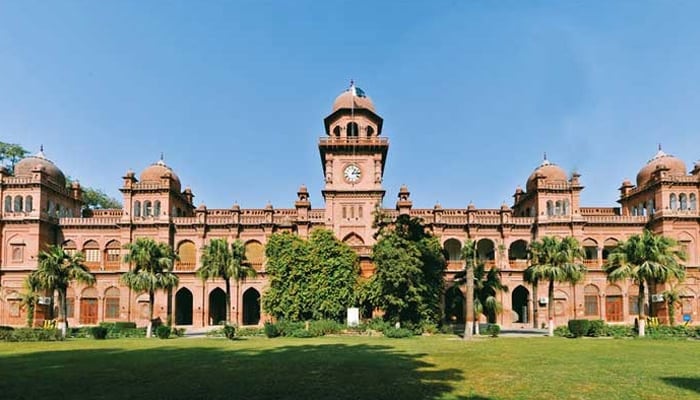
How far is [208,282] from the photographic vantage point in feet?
177

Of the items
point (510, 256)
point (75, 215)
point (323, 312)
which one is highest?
point (75, 215)

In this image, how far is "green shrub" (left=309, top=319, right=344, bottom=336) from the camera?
38.8 metres

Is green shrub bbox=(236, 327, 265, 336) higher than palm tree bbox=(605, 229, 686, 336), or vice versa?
palm tree bbox=(605, 229, 686, 336)

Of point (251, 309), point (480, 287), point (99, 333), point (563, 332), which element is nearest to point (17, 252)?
point (99, 333)

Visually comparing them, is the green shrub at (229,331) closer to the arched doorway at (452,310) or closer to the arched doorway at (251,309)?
the arched doorway at (251,309)

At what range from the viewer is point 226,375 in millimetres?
17797

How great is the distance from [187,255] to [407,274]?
25.6 m

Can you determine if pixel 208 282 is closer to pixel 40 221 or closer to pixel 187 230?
pixel 187 230

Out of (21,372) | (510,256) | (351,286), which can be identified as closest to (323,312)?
(351,286)

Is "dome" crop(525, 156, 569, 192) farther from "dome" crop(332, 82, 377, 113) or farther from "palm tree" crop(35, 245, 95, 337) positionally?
"palm tree" crop(35, 245, 95, 337)

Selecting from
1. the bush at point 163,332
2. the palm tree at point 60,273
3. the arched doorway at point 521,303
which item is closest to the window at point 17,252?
the palm tree at point 60,273

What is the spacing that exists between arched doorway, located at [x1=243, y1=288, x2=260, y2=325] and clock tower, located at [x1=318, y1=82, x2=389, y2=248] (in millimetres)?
12462

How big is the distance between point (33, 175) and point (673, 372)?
5341cm

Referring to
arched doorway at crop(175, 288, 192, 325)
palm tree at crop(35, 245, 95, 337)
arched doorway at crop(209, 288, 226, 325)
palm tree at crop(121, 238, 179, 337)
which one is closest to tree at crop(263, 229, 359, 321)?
palm tree at crop(121, 238, 179, 337)
